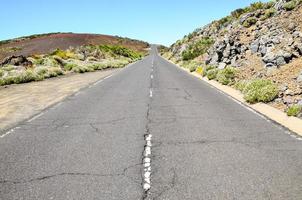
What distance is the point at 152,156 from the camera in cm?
782

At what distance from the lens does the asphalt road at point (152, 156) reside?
6.00 m

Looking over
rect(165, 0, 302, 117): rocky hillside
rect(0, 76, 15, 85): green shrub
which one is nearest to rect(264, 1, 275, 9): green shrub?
rect(165, 0, 302, 117): rocky hillside

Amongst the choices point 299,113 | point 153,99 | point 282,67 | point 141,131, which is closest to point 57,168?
point 141,131

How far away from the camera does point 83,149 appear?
330 inches

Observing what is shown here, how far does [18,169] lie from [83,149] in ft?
5.57

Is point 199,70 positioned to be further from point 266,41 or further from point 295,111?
point 295,111

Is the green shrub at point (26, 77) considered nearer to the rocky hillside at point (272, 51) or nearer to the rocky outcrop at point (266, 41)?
the rocky hillside at point (272, 51)

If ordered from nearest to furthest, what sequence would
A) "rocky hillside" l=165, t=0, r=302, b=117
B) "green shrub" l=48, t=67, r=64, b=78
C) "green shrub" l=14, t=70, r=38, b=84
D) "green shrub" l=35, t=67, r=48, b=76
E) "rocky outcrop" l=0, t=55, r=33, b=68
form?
1. "rocky hillside" l=165, t=0, r=302, b=117
2. "green shrub" l=14, t=70, r=38, b=84
3. "green shrub" l=35, t=67, r=48, b=76
4. "green shrub" l=48, t=67, r=64, b=78
5. "rocky outcrop" l=0, t=55, r=33, b=68

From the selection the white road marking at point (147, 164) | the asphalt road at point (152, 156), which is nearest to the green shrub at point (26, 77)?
the asphalt road at point (152, 156)

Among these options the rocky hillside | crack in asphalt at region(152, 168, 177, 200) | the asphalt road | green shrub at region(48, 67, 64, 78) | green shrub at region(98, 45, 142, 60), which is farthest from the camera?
green shrub at region(98, 45, 142, 60)

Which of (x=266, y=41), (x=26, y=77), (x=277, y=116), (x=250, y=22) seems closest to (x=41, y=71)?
(x=26, y=77)

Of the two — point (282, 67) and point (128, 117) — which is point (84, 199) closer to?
point (128, 117)

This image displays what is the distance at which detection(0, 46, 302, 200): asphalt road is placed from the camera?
600cm

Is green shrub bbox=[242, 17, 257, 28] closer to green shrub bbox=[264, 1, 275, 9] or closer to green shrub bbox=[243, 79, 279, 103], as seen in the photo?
green shrub bbox=[264, 1, 275, 9]
